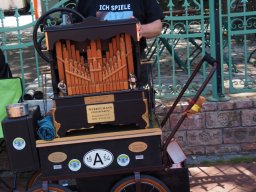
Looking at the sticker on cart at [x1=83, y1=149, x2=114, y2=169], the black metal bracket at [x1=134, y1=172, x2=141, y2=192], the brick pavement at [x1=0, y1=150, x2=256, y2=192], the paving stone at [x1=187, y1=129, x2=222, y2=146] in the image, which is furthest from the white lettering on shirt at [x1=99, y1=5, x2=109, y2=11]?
the paving stone at [x1=187, y1=129, x2=222, y2=146]

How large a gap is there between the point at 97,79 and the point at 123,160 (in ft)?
1.95

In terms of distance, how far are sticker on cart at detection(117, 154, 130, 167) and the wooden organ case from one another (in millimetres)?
247

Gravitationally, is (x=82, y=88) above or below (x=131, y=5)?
below

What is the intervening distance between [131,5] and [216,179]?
1.93m

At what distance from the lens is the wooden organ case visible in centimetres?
311

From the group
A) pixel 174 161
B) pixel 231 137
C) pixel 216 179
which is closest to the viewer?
pixel 174 161

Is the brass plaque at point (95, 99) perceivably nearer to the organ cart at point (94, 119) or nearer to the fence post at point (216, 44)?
the organ cart at point (94, 119)

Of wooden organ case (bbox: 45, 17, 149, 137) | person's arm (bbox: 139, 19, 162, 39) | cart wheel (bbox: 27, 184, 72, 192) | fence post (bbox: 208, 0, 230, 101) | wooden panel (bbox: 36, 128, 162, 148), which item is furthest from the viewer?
fence post (bbox: 208, 0, 230, 101)

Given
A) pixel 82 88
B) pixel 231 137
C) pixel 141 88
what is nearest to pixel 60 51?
pixel 82 88

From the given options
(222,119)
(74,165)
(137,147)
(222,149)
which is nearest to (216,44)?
(222,119)

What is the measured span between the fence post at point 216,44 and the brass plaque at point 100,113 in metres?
2.16

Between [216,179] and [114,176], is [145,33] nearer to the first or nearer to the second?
[114,176]

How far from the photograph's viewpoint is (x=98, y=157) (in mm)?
3291

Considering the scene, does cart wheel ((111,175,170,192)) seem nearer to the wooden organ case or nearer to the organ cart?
the organ cart
